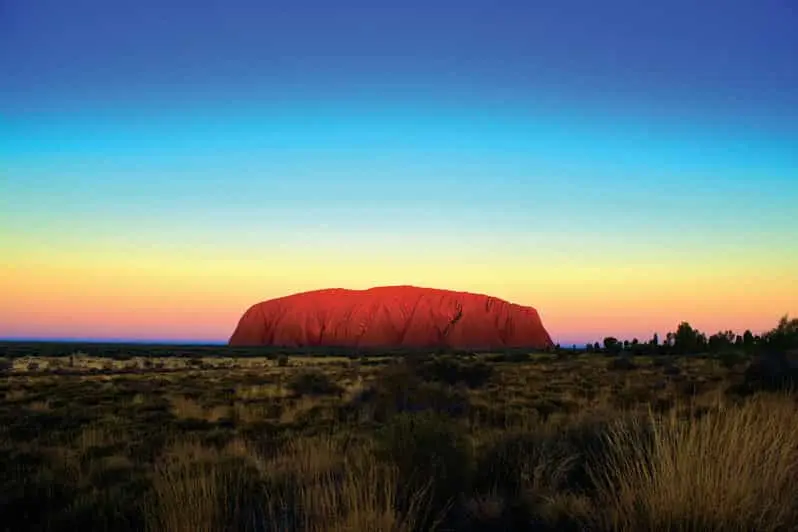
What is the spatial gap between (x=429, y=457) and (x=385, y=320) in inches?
4862

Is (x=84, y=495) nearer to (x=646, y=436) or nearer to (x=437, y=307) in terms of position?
(x=646, y=436)

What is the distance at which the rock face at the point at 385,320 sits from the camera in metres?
125

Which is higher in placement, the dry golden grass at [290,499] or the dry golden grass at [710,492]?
the dry golden grass at [710,492]

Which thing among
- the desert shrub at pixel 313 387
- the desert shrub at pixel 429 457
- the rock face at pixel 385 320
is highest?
the rock face at pixel 385 320

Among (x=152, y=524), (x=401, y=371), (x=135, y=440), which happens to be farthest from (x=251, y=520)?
(x=401, y=371)

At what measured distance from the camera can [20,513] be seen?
6664 mm

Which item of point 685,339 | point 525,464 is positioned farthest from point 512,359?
point 525,464

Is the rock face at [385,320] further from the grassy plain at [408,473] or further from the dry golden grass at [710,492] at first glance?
the dry golden grass at [710,492]

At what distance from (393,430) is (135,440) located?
25.9 ft

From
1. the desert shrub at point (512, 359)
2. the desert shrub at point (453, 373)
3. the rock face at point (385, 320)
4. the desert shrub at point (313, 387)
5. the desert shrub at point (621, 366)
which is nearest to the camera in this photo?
the desert shrub at point (313, 387)

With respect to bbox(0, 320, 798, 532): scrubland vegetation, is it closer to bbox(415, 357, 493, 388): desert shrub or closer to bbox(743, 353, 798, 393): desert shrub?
bbox(743, 353, 798, 393): desert shrub

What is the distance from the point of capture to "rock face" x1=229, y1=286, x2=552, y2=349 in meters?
125

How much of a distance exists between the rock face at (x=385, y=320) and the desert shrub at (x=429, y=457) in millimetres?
110699

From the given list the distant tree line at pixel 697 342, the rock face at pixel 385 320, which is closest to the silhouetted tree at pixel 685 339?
the distant tree line at pixel 697 342
